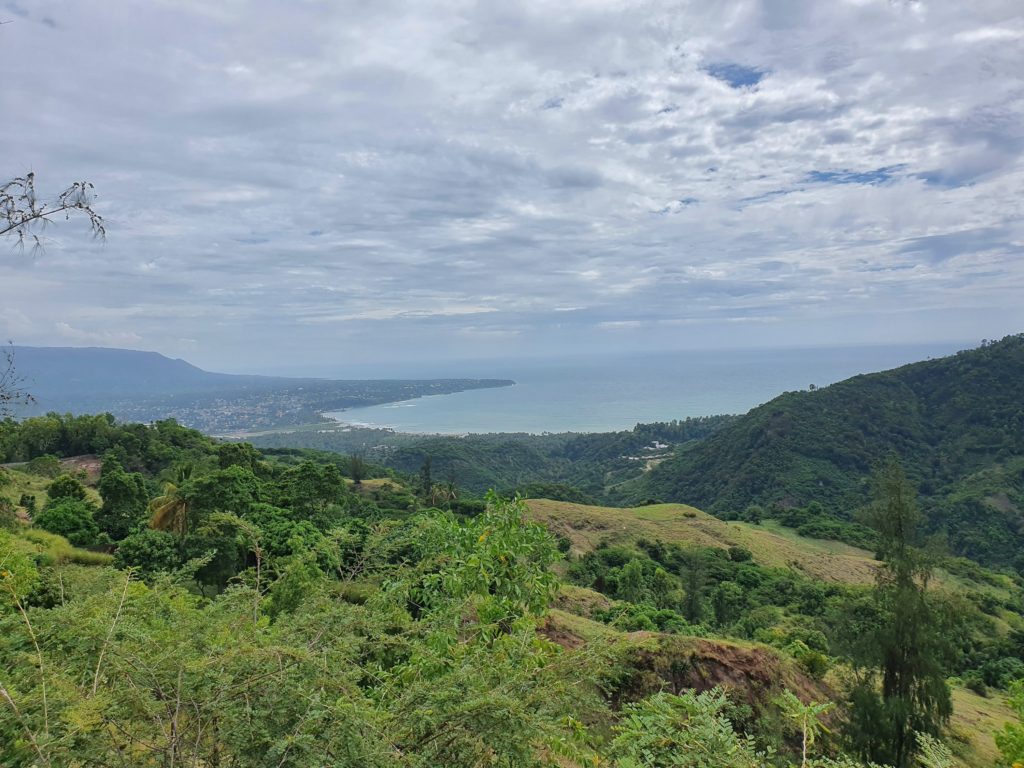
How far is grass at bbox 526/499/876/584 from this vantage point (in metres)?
35.2

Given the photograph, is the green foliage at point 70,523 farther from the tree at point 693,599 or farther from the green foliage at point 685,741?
the tree at point 693,599

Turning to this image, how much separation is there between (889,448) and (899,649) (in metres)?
69.9

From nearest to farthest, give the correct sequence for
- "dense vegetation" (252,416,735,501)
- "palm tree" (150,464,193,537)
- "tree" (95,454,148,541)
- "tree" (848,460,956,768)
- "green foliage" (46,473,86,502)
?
1. "tree" (848,460,956,768)
2. "palm tree" (150,464,193,537)
3. "tree" (95,454,148,541)
4. "green foliage" (46,473,86,502)
5. "dense vegetation" (252,416,735,501)

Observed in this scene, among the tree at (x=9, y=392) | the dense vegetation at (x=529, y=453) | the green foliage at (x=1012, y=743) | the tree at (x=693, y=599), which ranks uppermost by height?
the tree at (x=9, y=392)

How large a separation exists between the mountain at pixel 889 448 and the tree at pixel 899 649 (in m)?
48.8

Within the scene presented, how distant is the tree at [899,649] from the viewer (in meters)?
8.43

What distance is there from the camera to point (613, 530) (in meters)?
36.5

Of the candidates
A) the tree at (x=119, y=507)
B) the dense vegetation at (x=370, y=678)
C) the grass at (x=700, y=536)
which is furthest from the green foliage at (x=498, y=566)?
the grass at (x=700, y=536)

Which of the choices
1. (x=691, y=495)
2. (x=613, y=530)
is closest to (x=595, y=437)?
(x=691, y=495)

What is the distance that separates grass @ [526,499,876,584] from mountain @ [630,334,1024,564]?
1319 cm

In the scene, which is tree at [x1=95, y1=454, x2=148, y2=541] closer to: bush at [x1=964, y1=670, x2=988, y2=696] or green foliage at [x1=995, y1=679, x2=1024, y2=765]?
green foliage at [x1=995, y1=679, x2=1024, y2=765]

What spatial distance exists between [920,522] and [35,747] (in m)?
11.8

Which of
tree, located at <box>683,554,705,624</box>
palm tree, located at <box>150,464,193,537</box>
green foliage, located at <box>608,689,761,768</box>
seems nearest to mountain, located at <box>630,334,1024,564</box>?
tree, located at <box>683,554,705,624</box>

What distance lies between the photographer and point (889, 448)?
65250 millimetres
